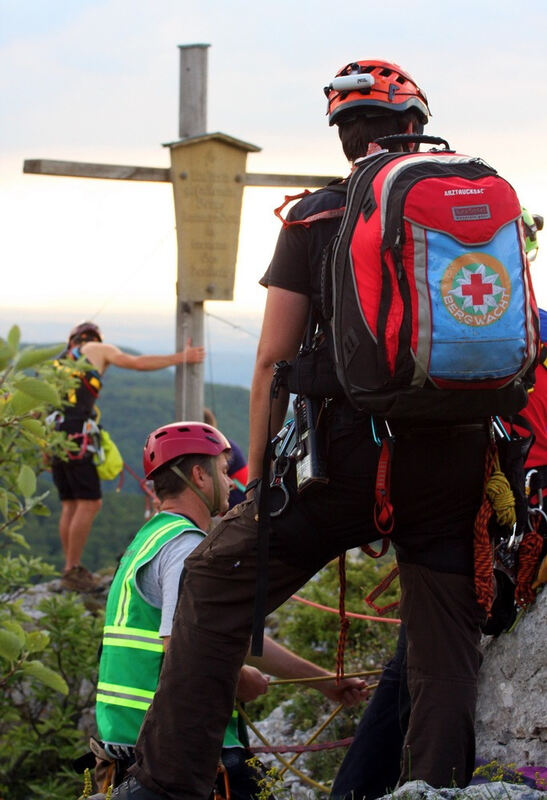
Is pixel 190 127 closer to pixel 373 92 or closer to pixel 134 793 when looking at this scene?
pixel 373 92

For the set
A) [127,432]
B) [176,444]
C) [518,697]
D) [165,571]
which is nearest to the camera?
[165,571]

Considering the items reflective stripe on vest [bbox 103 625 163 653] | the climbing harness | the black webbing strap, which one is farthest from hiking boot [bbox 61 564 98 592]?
the black webbing strap

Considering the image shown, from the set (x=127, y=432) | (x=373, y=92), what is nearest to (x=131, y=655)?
(x=373, y=92)

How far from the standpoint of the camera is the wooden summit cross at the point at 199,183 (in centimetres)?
867

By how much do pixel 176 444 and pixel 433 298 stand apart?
190 centimetres

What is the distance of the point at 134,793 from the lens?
321 centimetres

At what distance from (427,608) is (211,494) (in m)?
1.38

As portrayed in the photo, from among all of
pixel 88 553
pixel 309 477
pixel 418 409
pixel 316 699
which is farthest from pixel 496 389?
pixel 88 553

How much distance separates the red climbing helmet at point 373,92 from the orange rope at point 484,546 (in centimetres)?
109

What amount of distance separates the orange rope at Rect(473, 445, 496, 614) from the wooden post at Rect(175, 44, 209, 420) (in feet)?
19.0

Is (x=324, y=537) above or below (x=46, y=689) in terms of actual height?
above

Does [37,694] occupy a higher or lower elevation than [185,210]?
lower

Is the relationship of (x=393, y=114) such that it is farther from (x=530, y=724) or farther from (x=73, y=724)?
(x=73, y=724)

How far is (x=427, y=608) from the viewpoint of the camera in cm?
330
